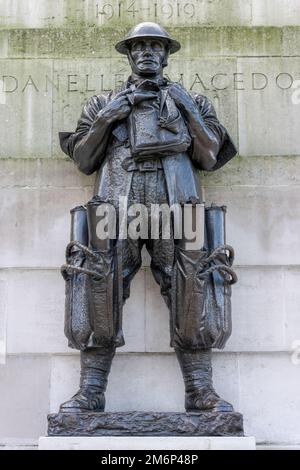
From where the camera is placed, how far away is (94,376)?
8.66 m

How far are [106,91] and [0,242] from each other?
178cm

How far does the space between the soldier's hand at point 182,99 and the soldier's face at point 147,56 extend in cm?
23

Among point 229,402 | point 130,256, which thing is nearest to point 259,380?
point 229,402

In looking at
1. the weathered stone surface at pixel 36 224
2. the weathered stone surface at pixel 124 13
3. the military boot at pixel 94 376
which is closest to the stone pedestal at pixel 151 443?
the military boot at pixel 94 376

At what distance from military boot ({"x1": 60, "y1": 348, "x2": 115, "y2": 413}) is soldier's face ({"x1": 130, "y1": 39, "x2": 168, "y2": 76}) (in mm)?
2460

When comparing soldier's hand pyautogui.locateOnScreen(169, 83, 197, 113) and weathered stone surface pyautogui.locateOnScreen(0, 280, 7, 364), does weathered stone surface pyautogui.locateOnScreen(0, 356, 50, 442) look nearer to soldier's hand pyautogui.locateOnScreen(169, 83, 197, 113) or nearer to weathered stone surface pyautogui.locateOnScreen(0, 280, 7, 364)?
weathered stone surface pyautogui.locateOnScreen(0, 280, 7, 364)

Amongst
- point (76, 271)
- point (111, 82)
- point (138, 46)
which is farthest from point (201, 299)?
point (111, 82)

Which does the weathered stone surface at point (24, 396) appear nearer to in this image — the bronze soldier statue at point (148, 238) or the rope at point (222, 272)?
the bronze soldier statue at point (148, 238)

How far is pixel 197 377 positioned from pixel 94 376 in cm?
86

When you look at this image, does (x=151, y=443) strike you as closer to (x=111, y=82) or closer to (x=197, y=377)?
(x=197, y=377)

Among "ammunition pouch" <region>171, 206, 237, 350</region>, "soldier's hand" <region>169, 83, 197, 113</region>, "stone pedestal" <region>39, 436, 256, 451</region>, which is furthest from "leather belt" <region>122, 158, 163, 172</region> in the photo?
"stone pedestal" <region>39, 436, 256, 451</region>

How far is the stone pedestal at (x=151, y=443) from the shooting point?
8086 millimetres

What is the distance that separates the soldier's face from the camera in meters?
9.07
